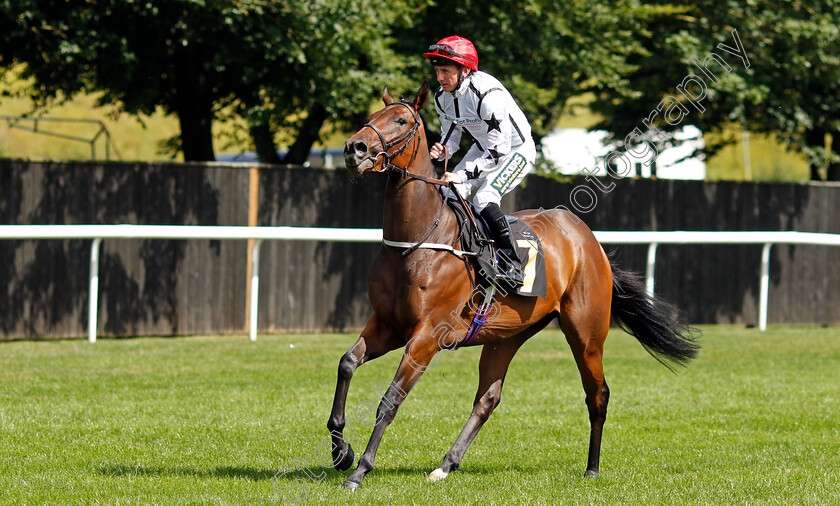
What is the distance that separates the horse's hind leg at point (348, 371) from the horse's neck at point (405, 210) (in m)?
0.49

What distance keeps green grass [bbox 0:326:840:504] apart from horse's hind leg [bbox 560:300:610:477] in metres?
0.37

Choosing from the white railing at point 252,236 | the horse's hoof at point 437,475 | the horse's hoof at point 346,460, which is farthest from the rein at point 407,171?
the white railing at point 252,236

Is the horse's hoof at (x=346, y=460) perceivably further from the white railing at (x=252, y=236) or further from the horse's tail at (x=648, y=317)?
the white railing at (x=252, y=236)

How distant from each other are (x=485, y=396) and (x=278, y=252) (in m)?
7.26

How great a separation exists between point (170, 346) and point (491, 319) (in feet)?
20.5

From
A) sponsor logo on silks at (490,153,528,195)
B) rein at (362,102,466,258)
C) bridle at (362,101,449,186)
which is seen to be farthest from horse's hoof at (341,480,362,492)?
sponsor logo on silks at (490,153,528,195)

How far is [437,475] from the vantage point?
215 inches

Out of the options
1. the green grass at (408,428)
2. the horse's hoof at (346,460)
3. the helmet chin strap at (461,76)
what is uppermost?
the helmet chin strap at (461,76)

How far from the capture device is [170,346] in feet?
36.3

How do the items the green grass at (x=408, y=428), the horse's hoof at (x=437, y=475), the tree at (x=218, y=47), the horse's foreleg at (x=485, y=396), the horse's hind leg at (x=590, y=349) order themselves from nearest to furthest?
the green grass at (x=408, y=428)
the horse's hoof at (x=437, y=475)
the horse's foreleg at (x=485, y=396)
the horse's hind leg at (x=590, y=349)
the tree at (x=218, y=47)

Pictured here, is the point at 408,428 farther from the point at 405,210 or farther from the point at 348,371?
the point at 405,210

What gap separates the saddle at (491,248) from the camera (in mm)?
5633

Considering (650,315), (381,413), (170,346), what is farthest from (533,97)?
(381,413)

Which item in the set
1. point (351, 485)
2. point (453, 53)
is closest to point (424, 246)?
point (453, 53)
